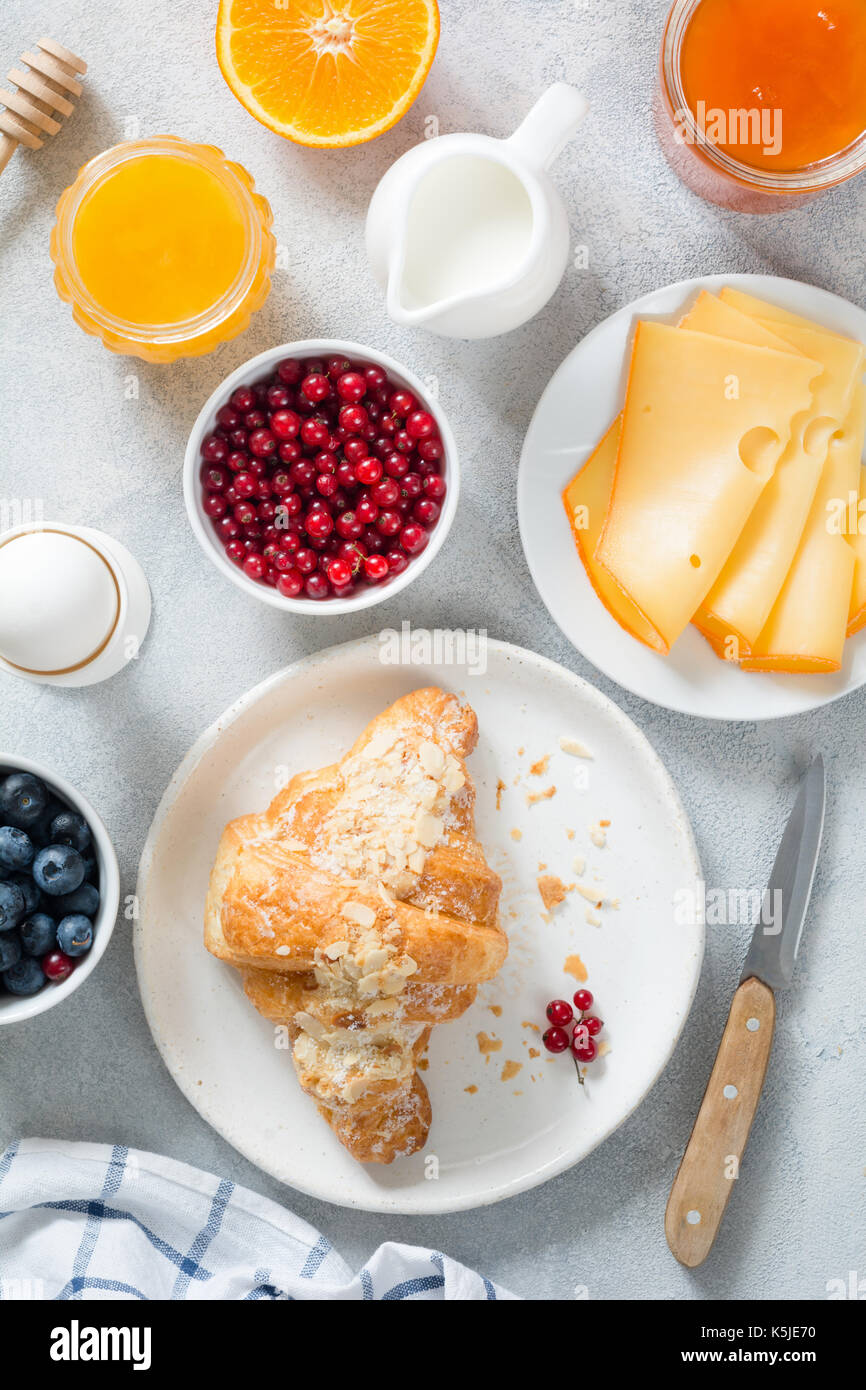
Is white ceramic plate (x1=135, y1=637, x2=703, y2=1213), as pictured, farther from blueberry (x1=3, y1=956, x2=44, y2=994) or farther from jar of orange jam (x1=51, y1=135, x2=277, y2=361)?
jar of orange jam (x1=51, y1=135, x2=277, y2=361)

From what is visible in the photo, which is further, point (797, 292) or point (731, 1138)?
point (731, 1138)

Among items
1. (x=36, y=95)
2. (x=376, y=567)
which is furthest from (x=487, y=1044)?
(x=36, y=95)

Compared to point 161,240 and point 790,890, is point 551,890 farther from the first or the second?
Answer: point 161,240

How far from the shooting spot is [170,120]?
1442 mm

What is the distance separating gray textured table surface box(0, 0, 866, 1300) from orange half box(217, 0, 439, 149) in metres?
0.13

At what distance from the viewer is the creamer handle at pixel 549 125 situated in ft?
3.85

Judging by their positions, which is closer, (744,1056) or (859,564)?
(859,564)

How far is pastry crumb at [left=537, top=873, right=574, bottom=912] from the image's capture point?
1.44 metres

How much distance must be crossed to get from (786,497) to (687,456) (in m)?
0.14

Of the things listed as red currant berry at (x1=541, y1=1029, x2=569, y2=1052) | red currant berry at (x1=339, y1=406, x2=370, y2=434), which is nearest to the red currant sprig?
red currant berry at (x1=541, y1=1029, x2=569, y2=1052)

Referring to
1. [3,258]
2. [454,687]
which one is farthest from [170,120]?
[454,687]

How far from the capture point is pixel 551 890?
144 centimetres
